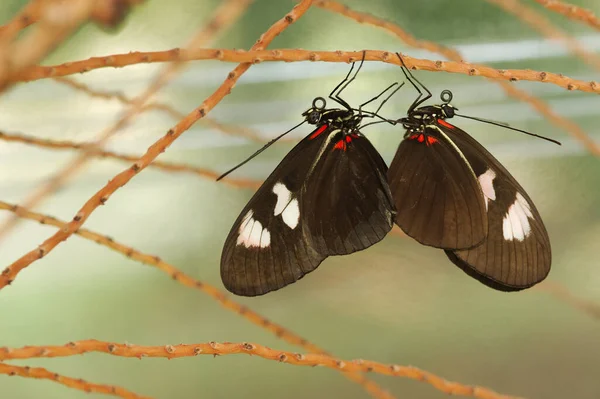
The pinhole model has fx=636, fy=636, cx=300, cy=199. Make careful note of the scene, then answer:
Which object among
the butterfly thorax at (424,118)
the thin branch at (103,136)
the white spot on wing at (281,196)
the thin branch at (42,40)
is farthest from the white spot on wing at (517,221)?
the thin branch at (42,40)

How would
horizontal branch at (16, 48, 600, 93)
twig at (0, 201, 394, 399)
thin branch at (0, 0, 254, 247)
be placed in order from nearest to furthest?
horizontal branch at (16, 48, 600, 93)
twig at (0, 201, 394, 399)
thin branch at (0, 0, 254, 247)

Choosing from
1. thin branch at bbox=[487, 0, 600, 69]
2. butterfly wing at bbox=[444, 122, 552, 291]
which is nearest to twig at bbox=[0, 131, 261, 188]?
butterfly wing at bbox=[444, 122, 552, 291]

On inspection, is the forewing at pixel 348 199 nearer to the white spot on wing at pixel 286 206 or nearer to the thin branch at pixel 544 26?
the white spot on wing at pixel 286 206

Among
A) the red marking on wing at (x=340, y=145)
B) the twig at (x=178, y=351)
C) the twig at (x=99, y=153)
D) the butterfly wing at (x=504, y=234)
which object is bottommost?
the twig at (x=178, y=351)

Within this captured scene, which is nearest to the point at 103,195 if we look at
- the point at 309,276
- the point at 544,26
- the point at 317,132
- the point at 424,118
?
the point at 317,132

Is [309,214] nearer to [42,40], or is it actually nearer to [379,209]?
[379,209]

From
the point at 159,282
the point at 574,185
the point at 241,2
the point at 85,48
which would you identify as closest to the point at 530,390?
the point at 574,185

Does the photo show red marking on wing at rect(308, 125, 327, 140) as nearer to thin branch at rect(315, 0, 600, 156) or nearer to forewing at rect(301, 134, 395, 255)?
forewing at rect(301, 134, 395, 255)
